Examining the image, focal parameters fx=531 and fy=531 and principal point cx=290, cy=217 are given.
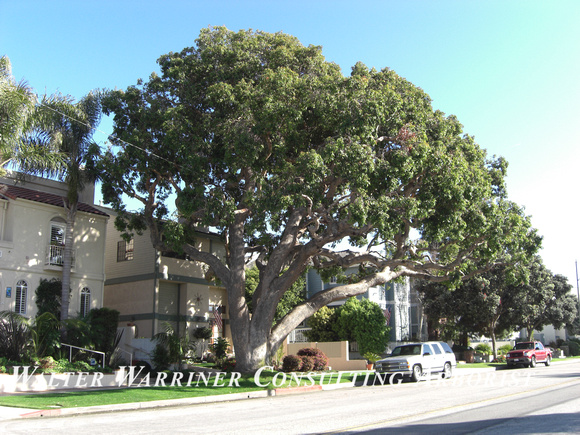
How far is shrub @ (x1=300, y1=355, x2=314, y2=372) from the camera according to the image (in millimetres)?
24747

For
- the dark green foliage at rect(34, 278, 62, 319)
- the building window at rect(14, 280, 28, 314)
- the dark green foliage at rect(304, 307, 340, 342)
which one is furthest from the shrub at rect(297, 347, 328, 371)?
the building window at rect(14, 280, 28, 314)

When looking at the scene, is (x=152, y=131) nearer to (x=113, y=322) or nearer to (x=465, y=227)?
(x=113, y=322)

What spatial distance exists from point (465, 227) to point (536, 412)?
10825 mm

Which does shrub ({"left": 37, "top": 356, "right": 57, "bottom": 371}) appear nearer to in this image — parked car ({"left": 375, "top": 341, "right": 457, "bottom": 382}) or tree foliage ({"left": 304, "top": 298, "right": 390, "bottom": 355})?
parked car ({"left": 375, "top": 341, "right": 457, "bottom": 382})

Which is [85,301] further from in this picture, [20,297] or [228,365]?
[228,365]

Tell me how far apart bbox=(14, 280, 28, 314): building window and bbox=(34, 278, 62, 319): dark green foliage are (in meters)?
0.50

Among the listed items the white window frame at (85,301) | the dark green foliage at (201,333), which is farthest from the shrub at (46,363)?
the dark green foliage at (201,333)

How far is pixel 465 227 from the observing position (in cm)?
2133

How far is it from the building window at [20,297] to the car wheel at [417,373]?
17.4m

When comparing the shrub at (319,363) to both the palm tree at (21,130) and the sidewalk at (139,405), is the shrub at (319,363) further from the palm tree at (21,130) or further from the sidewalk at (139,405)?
the palm tree at (21,130)

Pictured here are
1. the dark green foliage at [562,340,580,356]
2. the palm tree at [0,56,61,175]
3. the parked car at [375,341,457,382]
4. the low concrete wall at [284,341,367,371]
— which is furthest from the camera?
the dark green foliage at [562,340,580,356]

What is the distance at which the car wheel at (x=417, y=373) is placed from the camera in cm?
2273

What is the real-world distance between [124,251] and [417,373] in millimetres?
18608

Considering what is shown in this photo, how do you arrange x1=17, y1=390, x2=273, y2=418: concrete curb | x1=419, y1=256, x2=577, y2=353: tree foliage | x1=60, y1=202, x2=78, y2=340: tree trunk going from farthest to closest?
x1=419, y1=256, x2=577, y2=353: tree foliage, x1=60, y1=202, x2=78, y2=340: tree trunk, x1=17, y1=390, x2=273, y2=418: concrete curb
